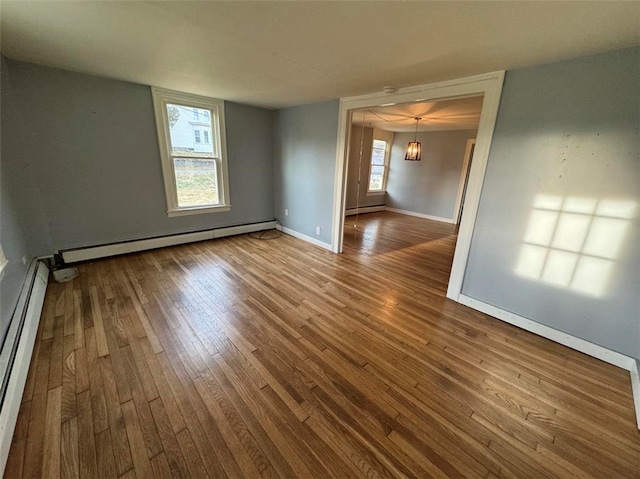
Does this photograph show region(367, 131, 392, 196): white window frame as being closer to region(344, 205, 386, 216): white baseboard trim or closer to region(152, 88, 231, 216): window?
region(344, 205, 386, 216): white baseboard trim

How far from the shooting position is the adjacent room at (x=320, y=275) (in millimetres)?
1332

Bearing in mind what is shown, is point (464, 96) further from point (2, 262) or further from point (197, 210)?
point (2, 262)

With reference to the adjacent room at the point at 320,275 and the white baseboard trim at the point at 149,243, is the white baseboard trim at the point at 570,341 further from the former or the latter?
the white baseboard trim at the point at 149,243

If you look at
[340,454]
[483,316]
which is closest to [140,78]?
[340,454]

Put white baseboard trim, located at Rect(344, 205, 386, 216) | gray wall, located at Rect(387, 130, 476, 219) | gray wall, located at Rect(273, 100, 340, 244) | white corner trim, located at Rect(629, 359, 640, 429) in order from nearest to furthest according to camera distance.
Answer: white corner trim, located at Rect(629, 359, 640, 429) < gray wall, located at Rect(273, 100, 340, 244) < gray wall, located at Rect(387, 130, 476, 219) < white baseboard trim, located at Rect(344, 205, 386, 216)

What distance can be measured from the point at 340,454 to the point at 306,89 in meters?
3.54

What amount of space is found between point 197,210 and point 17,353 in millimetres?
2829

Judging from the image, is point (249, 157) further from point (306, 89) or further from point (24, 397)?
point (24, 397)

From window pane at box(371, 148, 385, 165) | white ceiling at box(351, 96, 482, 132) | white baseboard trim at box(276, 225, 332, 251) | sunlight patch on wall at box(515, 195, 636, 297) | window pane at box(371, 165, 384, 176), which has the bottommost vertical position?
white baseboard trim at box(276, 225, 332, 251)

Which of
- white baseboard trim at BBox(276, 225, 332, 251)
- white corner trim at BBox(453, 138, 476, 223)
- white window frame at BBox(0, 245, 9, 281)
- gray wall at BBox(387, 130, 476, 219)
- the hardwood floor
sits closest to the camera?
the hardwood floor

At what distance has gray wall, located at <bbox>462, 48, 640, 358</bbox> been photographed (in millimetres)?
1776

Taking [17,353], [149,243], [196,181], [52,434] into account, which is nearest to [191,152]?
[196,181]

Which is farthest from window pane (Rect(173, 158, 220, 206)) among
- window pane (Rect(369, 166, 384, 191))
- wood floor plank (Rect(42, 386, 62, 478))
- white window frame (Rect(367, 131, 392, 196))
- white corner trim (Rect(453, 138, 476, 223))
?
white corner trim (Rect(453, 138, 476, 223))

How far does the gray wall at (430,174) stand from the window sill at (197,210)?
5309mm
